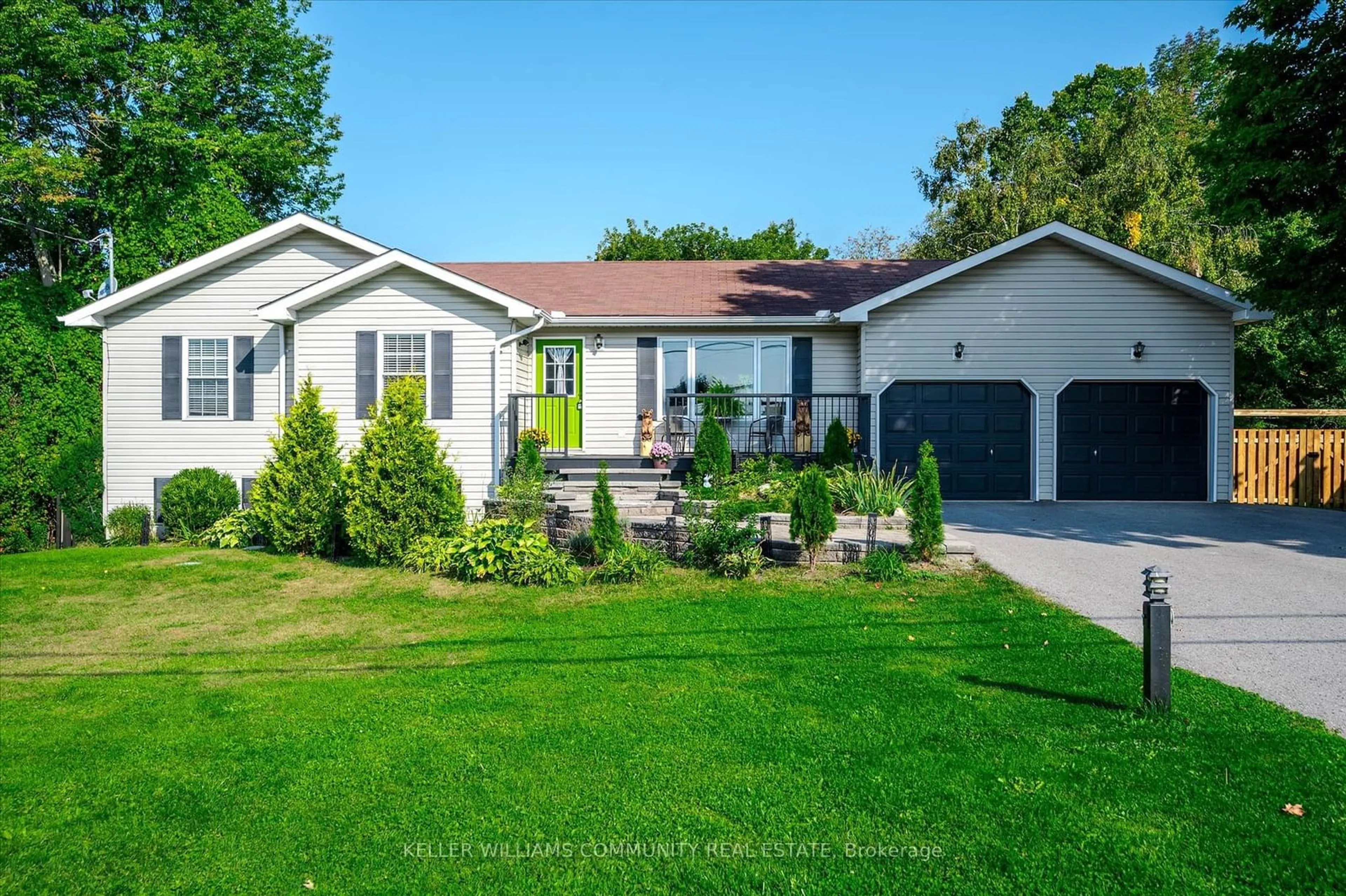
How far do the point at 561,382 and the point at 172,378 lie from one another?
6.65 metres

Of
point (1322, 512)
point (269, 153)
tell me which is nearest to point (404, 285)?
point (269, 153)

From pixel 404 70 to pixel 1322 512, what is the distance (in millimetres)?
17656

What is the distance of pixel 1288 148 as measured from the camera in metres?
11.2

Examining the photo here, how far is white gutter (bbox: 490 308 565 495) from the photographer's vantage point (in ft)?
40.8

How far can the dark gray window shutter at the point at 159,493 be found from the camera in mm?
13586

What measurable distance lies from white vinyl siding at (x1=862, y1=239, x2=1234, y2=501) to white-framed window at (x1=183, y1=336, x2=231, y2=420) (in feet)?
36.6

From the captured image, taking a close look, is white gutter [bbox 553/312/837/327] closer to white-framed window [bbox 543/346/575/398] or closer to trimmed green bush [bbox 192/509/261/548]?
white-framed window [bbox 543/346/575/398]

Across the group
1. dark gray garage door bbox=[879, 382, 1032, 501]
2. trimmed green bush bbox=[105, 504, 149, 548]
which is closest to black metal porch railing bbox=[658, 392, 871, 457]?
dark gray garage door bbox=[879, 382, 1032, 501]

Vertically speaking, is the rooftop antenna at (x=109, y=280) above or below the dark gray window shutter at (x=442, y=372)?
above

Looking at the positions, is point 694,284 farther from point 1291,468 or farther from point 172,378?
point 1291,468

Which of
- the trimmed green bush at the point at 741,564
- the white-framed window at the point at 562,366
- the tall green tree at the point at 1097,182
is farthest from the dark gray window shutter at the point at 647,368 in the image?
the tall green tree at the point at 1097,182

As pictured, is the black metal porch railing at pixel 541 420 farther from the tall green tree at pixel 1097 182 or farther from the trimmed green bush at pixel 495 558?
the tall green tree at pixel 1097 182

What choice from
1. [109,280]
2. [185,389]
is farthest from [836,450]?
[109,280]

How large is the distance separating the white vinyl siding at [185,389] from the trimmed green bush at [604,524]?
7.60m
